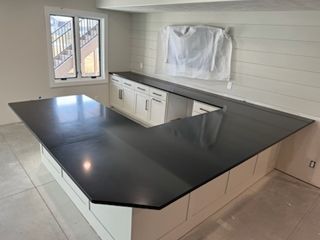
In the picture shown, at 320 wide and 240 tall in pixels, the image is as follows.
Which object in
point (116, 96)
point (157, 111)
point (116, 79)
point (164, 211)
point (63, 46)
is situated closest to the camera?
point (164, 211)

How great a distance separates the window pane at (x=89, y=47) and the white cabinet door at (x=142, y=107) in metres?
1.29

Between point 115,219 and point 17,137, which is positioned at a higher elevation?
point 115,219

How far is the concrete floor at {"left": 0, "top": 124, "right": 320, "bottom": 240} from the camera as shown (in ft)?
6.84

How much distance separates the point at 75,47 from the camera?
15.2 ft

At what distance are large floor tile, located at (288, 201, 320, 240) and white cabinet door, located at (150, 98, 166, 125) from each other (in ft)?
7.81

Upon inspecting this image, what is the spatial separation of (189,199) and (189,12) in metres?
3.06

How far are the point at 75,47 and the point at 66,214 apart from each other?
3.39 meters

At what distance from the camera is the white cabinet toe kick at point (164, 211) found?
1.67 metres

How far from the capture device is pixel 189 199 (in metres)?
1.95

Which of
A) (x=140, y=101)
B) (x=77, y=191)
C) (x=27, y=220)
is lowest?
(x=27, y=220)

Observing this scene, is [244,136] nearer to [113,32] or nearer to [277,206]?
[277,206]

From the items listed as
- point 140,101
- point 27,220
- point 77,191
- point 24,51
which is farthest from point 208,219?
point 24,51

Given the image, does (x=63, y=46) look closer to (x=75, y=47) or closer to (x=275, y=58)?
(x=75, y=47)

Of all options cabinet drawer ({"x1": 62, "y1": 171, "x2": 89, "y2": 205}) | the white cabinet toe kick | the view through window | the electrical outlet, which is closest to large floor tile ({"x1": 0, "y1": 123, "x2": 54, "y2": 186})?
the white cabinet toe kick
